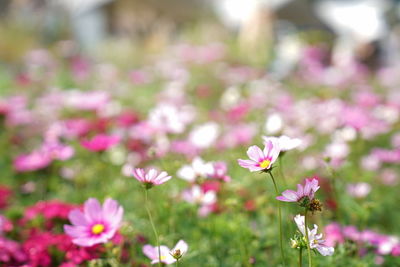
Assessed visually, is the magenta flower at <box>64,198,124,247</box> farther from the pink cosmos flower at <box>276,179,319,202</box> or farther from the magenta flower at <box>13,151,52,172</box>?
the magenta flower at <box>13,151,52,172</box>

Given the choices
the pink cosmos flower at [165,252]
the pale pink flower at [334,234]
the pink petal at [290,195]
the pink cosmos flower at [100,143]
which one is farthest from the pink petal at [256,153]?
the pink cosmos flower at [100,143]

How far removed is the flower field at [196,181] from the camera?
3.48ft

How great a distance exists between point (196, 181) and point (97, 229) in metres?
0.35

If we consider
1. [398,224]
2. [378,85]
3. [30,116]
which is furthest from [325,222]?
[378,85]

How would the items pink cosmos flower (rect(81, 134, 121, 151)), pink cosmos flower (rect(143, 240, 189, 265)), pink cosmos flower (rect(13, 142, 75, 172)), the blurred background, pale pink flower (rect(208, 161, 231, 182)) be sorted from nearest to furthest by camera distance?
1. pink cosmos flower (rect(143, 240, 189, 265))
2. pale pink flower (rect(208, 161, 231, 182))
3. pink cosmos flower (rect(81, 134, 121, 151))
4. pink cosmos flower (rect(13, 142, 75, 172))
5. the blurred background

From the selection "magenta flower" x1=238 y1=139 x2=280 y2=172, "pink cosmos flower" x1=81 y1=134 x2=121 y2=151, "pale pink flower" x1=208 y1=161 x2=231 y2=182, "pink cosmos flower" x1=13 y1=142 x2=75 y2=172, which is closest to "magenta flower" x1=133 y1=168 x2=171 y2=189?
"magenta flower" x1=238 y1=139 x2=280 y2=172

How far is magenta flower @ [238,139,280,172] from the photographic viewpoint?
85 centimetres

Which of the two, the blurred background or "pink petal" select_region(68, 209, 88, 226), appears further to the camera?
the blurred background

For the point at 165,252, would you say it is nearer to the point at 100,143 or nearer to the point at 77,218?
the point at 77,218

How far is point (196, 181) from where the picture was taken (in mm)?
1275

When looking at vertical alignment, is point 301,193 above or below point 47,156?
above

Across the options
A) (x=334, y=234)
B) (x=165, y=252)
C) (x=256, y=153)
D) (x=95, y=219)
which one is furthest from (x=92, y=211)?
(x=334, y=234)

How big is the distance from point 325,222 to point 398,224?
529 millimetres

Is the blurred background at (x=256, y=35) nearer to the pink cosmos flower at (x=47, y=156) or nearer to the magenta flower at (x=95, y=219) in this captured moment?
the pink cosmos flower at (x=47, y=156)
